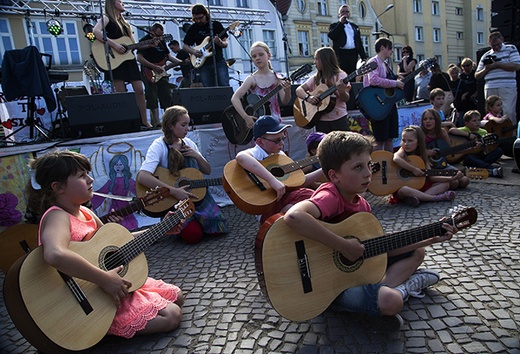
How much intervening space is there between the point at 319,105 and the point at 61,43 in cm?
2192

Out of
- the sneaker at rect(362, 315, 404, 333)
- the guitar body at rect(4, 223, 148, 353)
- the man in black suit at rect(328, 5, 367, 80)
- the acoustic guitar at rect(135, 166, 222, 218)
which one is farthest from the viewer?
the man in black suit at rect(328, 5, 367, 80)

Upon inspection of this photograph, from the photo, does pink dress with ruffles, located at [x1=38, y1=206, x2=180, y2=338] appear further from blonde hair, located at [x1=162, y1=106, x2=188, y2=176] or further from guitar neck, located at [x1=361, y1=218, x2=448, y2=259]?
blonde hair, located at [x1=162, y1=106, x2=188, y2=176]

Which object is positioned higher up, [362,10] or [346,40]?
[362,10]

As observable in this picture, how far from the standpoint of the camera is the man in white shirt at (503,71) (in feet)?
24.8

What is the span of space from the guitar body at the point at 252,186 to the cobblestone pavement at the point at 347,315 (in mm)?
572

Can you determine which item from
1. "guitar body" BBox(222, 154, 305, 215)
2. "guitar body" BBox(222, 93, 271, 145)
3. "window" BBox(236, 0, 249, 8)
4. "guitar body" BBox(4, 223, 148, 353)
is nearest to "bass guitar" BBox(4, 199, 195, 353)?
"guitar body" BBox(4, 223, 148, 353)

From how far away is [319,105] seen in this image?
213 inches

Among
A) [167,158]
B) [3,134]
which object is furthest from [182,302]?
[3,134]

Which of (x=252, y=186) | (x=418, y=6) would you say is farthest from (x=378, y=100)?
(x=418, y=6)

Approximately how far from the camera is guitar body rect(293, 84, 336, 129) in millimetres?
5316

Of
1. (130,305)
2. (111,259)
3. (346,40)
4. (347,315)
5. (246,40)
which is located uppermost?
(246,40)

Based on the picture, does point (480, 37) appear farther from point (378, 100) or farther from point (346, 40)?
point (378, 100)

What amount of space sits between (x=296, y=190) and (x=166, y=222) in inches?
50.9

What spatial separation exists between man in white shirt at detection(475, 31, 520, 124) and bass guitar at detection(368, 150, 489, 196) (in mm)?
3713
